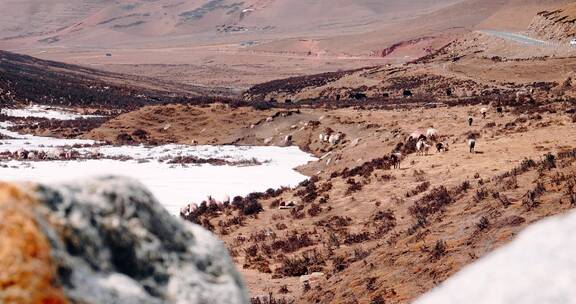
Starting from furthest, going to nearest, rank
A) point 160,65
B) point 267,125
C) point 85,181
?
point 160,65 → point 267,125 → point 85,181

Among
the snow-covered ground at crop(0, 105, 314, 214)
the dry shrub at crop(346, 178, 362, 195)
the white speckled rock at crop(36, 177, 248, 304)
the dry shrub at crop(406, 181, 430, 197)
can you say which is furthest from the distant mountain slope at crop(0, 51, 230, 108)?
the white speckled rock at crop(36, 177, 248, 304)

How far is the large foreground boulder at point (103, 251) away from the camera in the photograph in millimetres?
2375

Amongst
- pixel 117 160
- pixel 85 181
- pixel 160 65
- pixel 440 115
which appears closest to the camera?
pixel 85 181

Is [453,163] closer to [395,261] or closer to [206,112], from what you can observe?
[395,261]

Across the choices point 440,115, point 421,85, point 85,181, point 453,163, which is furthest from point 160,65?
point 85,181

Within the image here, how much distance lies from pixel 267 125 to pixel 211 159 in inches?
Answer: 490

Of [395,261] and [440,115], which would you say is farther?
[440,115]

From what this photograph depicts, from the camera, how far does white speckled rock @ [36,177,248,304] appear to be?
2.55 metres

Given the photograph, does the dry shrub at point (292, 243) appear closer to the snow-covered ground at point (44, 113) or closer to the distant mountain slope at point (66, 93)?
the snow-covered ground at point (44, 113)

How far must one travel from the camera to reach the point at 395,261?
30.0 feet

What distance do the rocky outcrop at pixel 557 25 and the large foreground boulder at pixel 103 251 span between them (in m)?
69.2

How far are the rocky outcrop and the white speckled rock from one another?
69.2 meters

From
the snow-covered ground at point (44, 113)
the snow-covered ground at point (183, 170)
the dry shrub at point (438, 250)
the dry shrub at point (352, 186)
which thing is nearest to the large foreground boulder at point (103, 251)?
the dry shrub at point (438, 250)

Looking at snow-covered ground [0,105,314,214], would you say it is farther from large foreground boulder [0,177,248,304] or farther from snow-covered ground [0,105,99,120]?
snow-covered ground [0,105,99,120]
